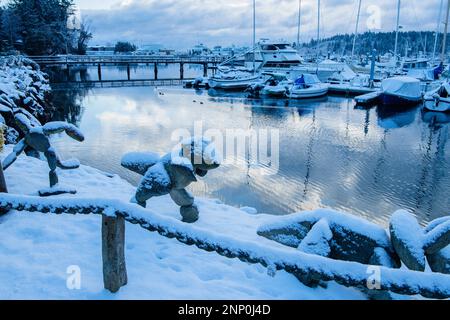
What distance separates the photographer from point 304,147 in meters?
17.9

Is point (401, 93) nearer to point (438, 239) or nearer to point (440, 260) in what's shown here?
point (440, 260)

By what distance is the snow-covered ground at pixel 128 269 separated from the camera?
3.42 m

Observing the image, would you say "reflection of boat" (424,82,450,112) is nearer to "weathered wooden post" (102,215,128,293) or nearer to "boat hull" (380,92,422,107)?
"boat hull" (380,92,422,107)

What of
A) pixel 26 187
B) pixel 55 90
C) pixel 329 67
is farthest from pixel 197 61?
pixel 26 187

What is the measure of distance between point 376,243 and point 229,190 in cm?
794

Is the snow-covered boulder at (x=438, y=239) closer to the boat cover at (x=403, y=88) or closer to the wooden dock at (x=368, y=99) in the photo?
the wooden dock at (x=368, y=99)

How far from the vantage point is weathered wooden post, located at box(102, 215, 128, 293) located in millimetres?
3039

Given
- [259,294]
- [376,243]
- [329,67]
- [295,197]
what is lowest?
[295,197]

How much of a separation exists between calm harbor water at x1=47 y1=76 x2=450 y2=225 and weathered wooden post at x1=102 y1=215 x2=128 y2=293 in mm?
7457

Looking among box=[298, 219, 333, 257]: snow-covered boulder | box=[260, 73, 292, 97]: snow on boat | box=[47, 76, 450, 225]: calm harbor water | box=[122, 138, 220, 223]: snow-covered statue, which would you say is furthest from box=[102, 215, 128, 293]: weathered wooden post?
box=[260, 73, 292, 97]: snow on boat

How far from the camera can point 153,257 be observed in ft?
14.5

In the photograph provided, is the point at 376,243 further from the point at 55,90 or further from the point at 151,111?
the point at 55,90

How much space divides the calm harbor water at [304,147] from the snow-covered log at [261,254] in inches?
306

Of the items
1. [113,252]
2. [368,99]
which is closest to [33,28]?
[368,99]
